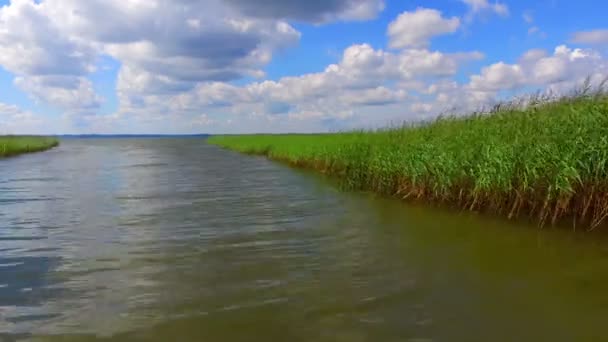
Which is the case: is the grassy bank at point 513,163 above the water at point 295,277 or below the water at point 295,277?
above

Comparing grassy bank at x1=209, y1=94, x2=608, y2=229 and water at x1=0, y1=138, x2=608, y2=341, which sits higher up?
grassy bank at x1=209, y1=94, x2=608, y2=229

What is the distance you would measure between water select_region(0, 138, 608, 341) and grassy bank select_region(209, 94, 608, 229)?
0.66 m

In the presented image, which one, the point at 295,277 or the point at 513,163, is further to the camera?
the point at 513,163

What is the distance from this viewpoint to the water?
521 cm

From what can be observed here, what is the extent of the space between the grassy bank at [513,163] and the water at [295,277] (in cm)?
66

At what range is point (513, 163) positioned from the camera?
1038cm

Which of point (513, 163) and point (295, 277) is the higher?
point (513, 163)

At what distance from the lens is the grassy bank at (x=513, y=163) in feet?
30.0

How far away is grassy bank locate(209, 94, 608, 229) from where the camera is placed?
360 inches

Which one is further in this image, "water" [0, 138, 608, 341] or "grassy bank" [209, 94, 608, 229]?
"grassy bank" [209, 94, 608, 229]

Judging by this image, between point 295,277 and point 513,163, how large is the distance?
227 inches

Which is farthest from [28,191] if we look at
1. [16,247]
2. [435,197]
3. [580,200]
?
[580,200]

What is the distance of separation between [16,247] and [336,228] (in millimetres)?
6116

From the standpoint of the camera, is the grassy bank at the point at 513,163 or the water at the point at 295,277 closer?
the water at the point at 295,277
